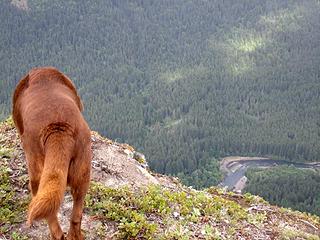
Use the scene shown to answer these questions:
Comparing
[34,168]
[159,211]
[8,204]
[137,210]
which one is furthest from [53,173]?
[159,211]

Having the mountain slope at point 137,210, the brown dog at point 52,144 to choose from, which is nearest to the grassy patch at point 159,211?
the mountain slope at point 137,210

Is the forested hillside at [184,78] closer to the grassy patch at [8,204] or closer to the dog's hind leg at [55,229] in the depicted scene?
the grassy patch at [8,204]

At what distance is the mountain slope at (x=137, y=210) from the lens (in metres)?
10.2

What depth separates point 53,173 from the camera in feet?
23.1

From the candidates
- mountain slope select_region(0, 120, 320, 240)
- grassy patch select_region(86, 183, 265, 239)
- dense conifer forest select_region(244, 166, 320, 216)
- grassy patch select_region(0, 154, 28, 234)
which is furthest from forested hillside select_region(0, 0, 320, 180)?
grassy patch select_region(0, 154, 28, 234)

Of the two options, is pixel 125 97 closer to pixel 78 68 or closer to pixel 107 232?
pixel 78 68

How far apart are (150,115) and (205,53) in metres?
49.1

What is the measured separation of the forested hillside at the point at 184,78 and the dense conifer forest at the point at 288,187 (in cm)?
1355

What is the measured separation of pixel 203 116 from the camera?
133375 millimetres

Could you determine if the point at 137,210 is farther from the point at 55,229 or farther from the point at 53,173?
the point at 53,173

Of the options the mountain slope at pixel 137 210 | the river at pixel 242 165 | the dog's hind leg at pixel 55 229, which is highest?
the dog's hind leg at pixel 55 229

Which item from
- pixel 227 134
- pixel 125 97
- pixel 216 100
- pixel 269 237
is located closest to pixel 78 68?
pixel 125 97

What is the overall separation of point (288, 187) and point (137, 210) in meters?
76.0

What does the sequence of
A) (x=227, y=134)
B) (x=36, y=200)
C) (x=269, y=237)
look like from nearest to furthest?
(x=36, y=200)
(x=269, y=237)
(x=227, y=134)
